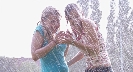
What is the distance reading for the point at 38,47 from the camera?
7.93ft

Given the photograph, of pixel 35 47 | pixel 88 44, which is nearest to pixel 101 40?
pixel 88 44

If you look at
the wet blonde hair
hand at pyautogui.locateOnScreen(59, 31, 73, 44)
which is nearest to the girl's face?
the wet blonde hair

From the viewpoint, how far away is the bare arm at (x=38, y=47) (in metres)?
2.38

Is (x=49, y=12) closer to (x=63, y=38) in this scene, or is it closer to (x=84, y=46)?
(x=63, y=38)

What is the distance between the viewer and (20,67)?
21.4 m

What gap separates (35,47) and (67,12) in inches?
15.5

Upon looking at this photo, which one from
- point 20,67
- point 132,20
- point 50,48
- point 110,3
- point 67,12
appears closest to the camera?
point 50,48

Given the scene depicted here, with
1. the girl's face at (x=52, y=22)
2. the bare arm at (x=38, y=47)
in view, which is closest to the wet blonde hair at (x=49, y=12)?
the girl's face at (x=52, y=22)

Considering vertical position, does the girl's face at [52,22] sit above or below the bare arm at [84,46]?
above

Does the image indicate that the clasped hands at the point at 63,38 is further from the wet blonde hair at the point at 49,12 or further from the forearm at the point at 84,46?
the wet blonde hair at the point at 49,12

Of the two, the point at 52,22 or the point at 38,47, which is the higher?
the point at 52,22

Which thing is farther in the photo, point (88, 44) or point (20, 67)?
point (20, 67)

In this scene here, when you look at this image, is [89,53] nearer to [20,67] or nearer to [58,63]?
[58,63]

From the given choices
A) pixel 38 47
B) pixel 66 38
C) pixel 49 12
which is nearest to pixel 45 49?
pixel 38 47
